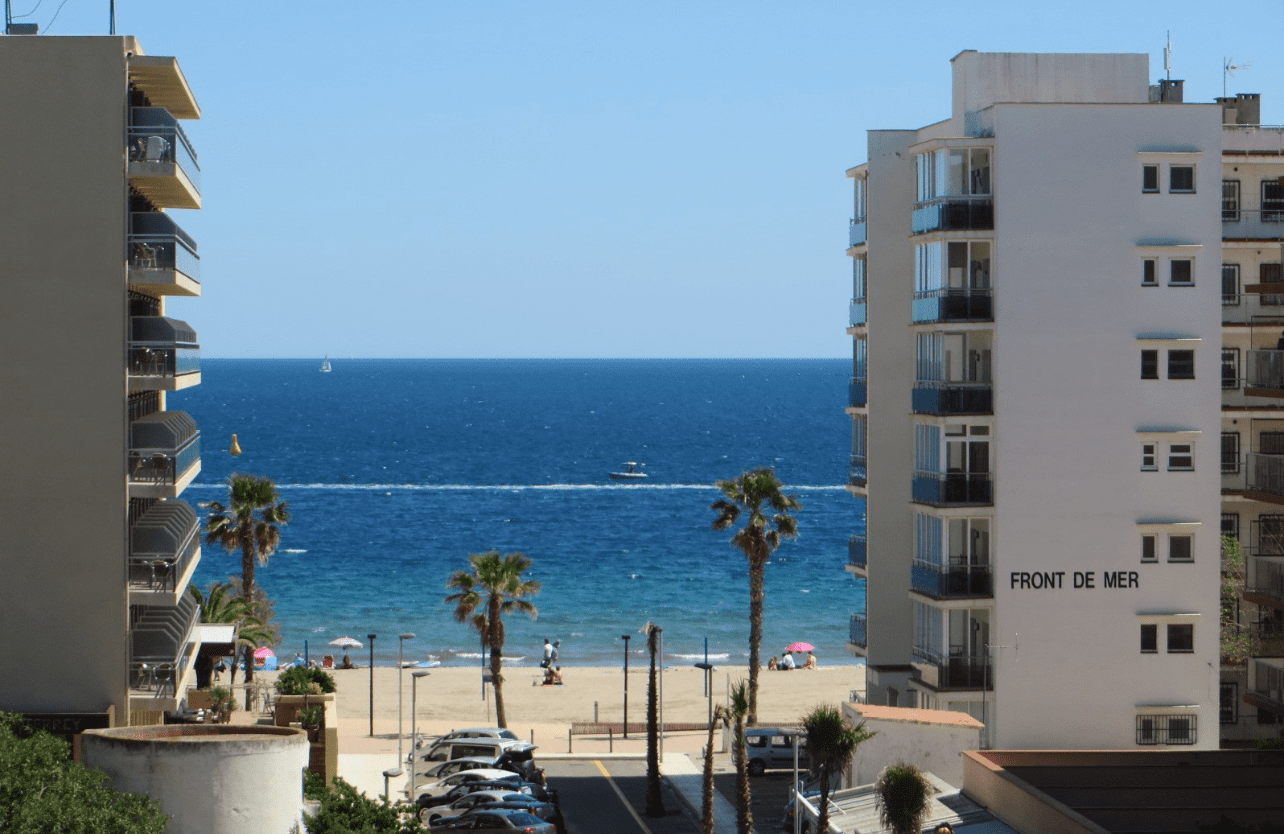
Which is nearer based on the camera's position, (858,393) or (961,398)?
(961,398)

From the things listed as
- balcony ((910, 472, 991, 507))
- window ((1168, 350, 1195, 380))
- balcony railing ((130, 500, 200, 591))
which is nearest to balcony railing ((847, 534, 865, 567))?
balcony ((910, 472, 991, 507))

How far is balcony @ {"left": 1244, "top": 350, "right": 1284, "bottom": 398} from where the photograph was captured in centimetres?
4475

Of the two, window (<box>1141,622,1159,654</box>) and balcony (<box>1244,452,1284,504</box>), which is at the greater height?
balcony (<box>1244,452,1284,504</box>)

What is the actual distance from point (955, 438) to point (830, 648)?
5200 centimetres

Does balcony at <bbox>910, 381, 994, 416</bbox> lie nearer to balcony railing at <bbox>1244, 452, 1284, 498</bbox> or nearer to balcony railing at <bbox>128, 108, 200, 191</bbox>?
balcony railing at <bbox>1244, 452, 1284, 498</bbox>

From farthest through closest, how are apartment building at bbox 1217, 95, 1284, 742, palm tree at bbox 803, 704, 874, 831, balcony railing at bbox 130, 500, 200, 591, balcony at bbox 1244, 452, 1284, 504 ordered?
apartment building at bbox 1217, 95, 1284, 742
balcony at bbox 1244, 452, 1284, 504
balcony railing at bbox 130, 500, 200, 591
palm tree at bbox 803, 704, 874, 831

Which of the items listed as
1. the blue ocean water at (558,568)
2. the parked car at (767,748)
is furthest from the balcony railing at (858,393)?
the blue ocean water at (558,568)

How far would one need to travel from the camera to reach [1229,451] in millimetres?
52844

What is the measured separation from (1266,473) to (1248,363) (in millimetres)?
4051

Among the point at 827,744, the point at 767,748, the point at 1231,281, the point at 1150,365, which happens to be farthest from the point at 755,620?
the point at 827,744

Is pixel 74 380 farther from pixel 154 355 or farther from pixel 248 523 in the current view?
pixel 248 523

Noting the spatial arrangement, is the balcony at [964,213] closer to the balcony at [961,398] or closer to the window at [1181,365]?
the balcony at [961,398]

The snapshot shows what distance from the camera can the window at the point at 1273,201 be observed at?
52312 mm

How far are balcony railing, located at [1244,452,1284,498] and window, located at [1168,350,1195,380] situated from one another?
3.03 meters
